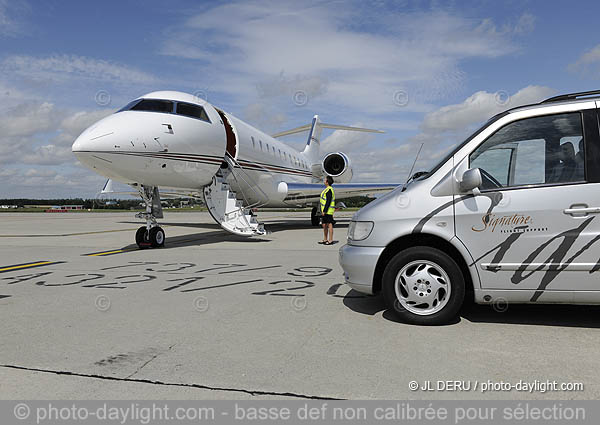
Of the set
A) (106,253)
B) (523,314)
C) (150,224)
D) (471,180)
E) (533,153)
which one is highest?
(533,153)

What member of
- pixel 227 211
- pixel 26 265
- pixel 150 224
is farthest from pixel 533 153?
pixel 227 211

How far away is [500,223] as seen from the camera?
402 centimetres

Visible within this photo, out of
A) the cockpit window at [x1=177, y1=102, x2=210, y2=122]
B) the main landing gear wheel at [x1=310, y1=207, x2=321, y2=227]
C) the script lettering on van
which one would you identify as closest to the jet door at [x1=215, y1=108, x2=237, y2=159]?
the cockpit window at [x1=177, y1=102, x2=210, y2=122]

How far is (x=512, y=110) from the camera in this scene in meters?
4.35

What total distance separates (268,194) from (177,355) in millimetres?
13575

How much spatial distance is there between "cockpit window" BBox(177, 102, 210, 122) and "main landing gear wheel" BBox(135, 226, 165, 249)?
3.05 meters

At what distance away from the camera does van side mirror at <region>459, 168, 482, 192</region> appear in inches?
156

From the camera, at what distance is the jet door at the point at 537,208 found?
152 inches

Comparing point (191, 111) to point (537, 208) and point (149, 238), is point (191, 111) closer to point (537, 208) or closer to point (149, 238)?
point (149, 238)

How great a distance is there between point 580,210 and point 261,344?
299 cm

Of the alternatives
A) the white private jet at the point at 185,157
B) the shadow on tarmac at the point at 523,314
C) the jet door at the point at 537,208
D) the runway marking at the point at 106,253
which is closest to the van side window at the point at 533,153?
the jet door at the point at 537,208

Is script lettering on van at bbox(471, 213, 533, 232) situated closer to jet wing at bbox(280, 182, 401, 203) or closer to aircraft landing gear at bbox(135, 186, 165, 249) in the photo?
aircraft landing gear at bbox(135, 186, 165, 249)

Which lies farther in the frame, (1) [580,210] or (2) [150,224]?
(2) [150,224]

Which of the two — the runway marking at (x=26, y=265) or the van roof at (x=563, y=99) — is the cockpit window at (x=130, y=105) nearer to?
the runway marking at (x=26, y=265)
